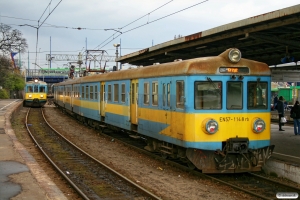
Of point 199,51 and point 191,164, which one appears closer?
point 191,164

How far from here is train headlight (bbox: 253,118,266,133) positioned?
10.7 m

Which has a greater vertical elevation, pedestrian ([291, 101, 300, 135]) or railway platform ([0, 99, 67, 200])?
pedestrian ([291, 101, 300, 135])

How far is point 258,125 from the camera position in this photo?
10.7 metres

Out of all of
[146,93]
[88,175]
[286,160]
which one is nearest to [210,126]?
[286,160]

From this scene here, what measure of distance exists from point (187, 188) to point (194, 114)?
1735mm

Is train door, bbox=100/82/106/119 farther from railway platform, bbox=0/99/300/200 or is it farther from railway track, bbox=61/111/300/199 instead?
railway track, bbox=61/111/300/199

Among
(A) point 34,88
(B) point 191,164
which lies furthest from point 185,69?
(A) point 34,88

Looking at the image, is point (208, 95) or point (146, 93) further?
point (146, 93)

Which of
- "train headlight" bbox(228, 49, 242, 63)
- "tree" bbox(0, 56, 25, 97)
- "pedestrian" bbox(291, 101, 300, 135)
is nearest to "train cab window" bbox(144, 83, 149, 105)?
"train headlight" bbox(228, 49, 242, 63)

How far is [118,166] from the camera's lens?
500 inches

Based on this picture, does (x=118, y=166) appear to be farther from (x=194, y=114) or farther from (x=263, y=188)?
(x=263, y=188)

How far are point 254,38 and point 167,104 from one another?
3.04 m

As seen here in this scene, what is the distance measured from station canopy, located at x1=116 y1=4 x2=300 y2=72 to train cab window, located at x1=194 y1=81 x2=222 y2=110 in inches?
80.8

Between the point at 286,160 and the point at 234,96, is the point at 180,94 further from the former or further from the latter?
the point at 286,160
